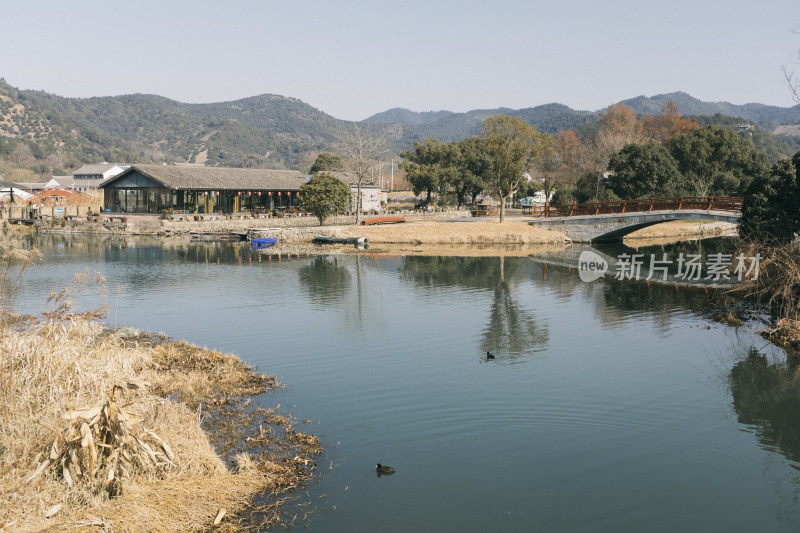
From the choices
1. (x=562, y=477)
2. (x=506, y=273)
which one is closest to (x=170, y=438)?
(x=562, y=477)

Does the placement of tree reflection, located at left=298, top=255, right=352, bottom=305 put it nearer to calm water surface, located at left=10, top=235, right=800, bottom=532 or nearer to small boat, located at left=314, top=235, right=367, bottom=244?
calm water surface, located at left=10, top=235, right=800, bottom=532

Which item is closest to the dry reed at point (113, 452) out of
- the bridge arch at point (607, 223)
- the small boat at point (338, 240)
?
the small boat at point (338, 240)

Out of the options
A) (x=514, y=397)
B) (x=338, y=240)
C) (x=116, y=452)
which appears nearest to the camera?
(x=116, y=452)

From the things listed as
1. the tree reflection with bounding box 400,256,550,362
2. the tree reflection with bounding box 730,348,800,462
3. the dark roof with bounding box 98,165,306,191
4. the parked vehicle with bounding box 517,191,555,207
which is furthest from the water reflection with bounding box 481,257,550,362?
the parked vehicle with bounding box 517,191,555,207

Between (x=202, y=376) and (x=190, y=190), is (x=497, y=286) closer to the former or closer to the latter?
(x=202, y=376)

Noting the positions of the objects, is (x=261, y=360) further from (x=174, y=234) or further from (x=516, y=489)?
(x=174, y=234)

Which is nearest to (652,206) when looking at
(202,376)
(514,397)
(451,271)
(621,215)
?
(621,215)

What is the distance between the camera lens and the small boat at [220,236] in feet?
204

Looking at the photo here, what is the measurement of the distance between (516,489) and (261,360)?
10.9 meters

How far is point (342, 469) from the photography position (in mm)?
12812

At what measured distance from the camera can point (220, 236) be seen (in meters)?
62.8

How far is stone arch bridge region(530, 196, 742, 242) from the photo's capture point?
4941cm

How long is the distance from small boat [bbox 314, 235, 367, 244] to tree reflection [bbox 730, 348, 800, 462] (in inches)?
1502

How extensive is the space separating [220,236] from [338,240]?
42.1ft
